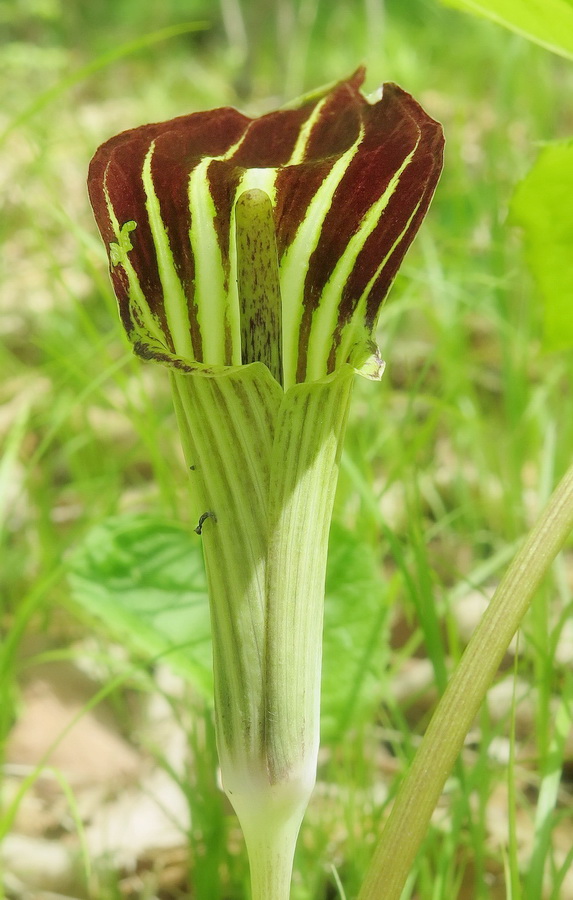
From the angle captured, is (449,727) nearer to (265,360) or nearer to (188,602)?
(265,360)

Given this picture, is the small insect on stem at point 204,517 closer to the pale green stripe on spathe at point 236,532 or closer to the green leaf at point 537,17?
the pale green stripe on spathe at point 236,532

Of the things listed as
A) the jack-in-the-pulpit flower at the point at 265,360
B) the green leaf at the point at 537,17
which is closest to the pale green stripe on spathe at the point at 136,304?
the jack-in-the-pulpit flower at the point at 265,360

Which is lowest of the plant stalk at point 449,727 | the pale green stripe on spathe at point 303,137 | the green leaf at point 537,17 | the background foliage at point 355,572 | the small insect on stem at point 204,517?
the background foliage at point 355,572

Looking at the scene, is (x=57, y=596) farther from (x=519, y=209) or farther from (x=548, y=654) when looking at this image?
(x=519, y=209)

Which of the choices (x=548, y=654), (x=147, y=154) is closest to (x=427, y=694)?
(x=548, y=654)

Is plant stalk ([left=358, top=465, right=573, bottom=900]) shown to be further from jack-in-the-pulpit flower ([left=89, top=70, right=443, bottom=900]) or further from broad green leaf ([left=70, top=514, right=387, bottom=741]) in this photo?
broad green leaf ([left=70, top=514, right=387, bottom=741])

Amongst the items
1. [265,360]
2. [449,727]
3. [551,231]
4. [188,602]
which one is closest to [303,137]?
[265,360]

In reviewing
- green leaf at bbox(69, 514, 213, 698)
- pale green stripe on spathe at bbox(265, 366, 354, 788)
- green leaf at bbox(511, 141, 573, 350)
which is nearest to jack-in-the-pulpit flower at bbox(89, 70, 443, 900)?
pale green stripe on spathe at bbox(265, 366, 354, 788)
